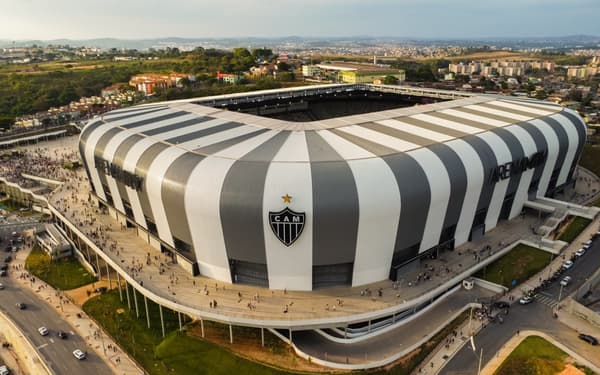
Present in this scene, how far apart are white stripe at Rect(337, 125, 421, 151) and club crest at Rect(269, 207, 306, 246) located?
13007 mm

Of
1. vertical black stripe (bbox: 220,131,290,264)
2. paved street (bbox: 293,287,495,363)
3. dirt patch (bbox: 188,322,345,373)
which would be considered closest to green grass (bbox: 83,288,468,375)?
dirt patch (bbox: 188,322,345,373)

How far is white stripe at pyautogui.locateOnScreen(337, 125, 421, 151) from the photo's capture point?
39.7 m

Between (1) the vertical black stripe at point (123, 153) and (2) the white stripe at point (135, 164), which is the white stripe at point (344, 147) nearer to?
(2) the white stripe at point (135, 164)

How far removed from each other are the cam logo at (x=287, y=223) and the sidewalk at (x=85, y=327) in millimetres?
16757

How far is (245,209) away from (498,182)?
95.5 ft

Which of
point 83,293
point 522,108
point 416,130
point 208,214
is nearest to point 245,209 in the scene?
point 208,214

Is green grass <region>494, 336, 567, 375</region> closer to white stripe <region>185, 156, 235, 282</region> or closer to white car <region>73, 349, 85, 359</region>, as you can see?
white stripe <region>185, 156, 235, 282</region>

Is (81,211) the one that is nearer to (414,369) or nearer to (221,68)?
(414,369)

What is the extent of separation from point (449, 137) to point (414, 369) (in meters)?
24.6

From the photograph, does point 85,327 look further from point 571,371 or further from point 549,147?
point 549,147

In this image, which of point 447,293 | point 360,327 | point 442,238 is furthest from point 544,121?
point 360,327

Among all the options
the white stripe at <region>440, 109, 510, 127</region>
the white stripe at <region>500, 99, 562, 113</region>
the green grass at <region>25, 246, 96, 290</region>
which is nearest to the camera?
the green grass at <region>25, 246, 96, 290</region>

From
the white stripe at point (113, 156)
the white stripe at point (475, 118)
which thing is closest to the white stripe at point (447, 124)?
the white stripe at point (475, 118)

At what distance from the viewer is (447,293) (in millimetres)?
38562
